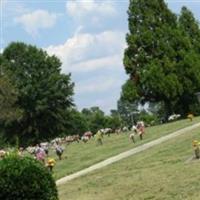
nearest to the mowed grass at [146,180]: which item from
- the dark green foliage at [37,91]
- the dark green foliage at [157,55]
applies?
the dark green foliage at [157,55]

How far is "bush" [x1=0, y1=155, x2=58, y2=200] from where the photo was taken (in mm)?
12977

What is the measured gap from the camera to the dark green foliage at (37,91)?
6612 centimetres

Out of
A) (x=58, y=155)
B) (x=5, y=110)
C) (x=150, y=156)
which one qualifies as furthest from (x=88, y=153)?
(x=5, y=110)

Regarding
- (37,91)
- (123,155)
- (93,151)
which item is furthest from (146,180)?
(37,91)

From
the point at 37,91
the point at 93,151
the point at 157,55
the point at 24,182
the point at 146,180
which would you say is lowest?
the point at 146,180

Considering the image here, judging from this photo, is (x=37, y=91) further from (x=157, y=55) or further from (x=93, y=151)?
(x=93, y=151)

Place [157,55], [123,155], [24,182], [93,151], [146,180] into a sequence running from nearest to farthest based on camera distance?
[24,182]
[146,180]
[123,155]
[93,151]
[157,55]

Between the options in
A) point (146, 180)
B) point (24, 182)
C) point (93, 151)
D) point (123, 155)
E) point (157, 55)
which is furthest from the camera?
point (157, 55)

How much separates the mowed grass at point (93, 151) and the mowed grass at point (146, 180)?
1870 millimetres

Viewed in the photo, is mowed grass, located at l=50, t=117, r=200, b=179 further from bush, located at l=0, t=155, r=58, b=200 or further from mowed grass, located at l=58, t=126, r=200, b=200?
bush, located at l=0, t=155, r=58, b=200

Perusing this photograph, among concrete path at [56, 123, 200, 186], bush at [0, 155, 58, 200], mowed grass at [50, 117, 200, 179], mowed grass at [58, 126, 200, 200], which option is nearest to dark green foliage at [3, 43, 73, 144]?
mowed grass at [50, 117, 200, 179]

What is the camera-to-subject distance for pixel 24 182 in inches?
514

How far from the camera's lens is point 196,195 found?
14227 millimetres

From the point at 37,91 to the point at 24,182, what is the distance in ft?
175
